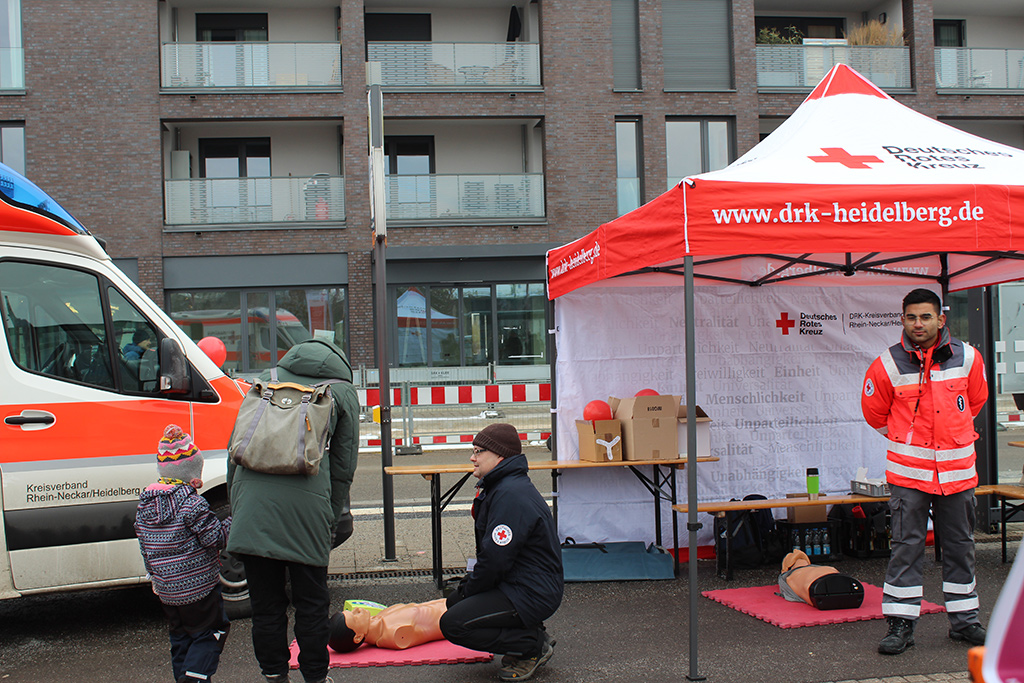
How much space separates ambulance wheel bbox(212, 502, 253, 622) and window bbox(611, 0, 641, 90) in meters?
19.6

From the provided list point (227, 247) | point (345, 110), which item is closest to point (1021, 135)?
point (345, 110)

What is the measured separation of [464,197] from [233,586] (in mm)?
17882

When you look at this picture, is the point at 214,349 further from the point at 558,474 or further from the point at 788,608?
the point at 788,608

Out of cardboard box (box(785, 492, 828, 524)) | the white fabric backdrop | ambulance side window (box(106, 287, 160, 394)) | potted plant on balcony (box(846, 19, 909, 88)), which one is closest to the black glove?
ambulance side window (box(106, 287, 160, 394))

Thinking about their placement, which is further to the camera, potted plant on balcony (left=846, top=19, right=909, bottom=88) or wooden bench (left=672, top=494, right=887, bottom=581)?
potted plant on balcony (left=846, top=19, right=909, bottom=88)

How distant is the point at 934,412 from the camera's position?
495 cm

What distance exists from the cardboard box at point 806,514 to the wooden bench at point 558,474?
883 mm

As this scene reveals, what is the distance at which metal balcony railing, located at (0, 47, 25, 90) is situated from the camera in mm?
21844

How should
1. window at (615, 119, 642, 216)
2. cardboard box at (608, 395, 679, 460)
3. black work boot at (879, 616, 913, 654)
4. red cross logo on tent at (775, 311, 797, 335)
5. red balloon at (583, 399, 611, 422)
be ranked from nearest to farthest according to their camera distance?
black work boot at (879, 616, 913, 654) → cardboard box at (608, 395, 679, 460) → red balloon at (583, 399, 611, 422) → red cross logo on tent at (775, 311, 797, 335) → window at (615, 119, 642, 216)

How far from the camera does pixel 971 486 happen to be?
4.97m

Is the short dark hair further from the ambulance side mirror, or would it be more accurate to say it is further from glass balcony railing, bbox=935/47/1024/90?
glass balcony railing, bbox=935/47/1024/90

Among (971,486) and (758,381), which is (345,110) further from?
(971,486)

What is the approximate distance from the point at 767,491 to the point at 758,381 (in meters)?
0.93

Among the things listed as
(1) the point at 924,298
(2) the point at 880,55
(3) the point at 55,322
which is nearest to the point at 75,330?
(3) the point at 55,322
